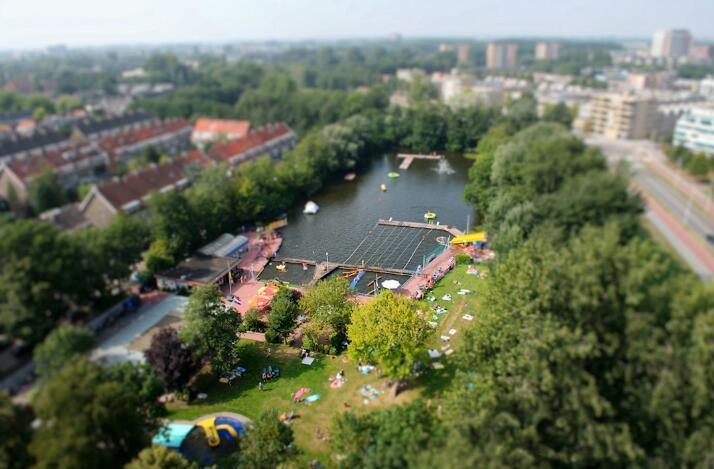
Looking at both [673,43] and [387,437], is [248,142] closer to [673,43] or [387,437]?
[387,437]

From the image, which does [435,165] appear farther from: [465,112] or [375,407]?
[375,407]

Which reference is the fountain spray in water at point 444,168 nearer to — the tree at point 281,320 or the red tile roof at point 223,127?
the red tile roof at point 223,127

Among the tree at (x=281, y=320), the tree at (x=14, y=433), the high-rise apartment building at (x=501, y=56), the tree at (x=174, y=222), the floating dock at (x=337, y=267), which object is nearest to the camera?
the tree at (x=14, y=433)

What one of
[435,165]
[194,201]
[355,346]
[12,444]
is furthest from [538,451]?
[435,165]

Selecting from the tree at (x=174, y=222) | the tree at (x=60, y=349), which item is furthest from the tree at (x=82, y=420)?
the tree at (x=174, y=222)

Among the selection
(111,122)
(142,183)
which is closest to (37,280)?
(142,183)
